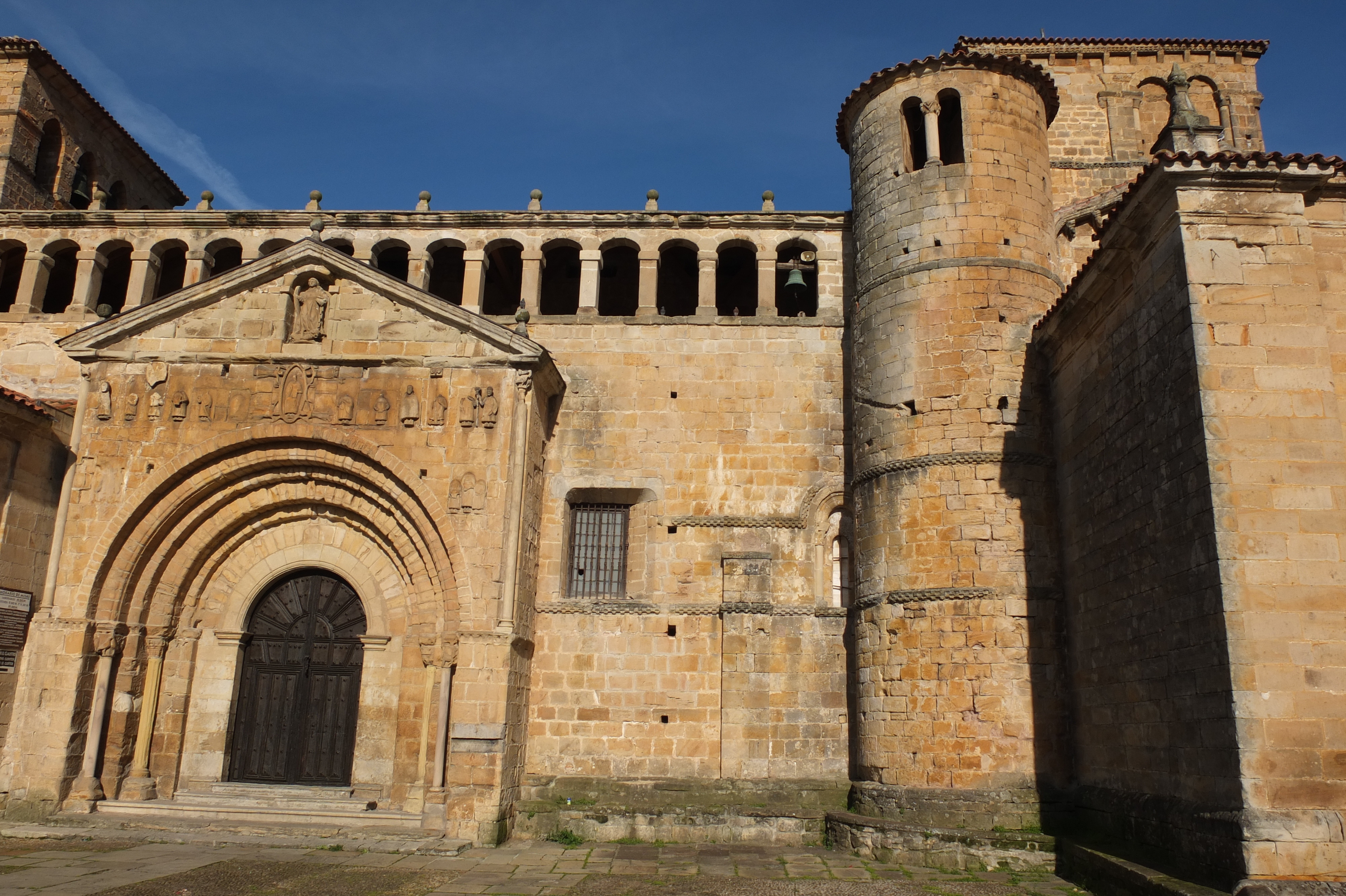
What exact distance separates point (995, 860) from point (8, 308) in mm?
18629

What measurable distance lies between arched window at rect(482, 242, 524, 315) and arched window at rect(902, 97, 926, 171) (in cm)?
658

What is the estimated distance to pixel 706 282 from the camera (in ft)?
51.2

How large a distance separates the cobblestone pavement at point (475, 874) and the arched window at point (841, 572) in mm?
3549

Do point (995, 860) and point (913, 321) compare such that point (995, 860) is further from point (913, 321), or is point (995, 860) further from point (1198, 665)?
point (913, 321)

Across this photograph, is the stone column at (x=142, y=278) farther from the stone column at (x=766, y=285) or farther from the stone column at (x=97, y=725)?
the stone column at (x=766, y=285)

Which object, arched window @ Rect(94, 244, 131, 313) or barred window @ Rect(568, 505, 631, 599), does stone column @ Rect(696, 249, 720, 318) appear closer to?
barred window @ Rect(568, 505, 631, 599)

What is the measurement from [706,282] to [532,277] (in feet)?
9.26

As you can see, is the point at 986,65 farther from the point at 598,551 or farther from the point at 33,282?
the point at 33,282

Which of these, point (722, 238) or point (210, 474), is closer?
point (210, 474)

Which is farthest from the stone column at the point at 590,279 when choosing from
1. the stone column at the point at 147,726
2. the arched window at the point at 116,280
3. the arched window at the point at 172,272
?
the arched window at the point at 116,280

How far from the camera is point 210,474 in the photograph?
1355 cm

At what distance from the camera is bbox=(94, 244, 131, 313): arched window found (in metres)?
17.3

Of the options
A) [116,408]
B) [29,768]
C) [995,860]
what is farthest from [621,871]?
[116,408]

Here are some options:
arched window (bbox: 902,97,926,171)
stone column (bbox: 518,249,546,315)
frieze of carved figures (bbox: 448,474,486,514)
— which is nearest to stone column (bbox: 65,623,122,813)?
frieze of carved figures (bbox: 448,474,486,514)
